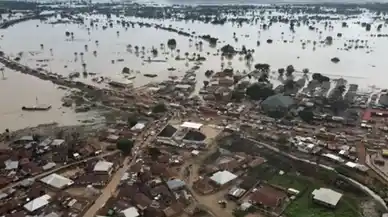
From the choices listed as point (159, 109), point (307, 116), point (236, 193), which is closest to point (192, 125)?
point (159, 109)

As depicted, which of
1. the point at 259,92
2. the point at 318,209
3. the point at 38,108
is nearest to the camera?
the point at 318,209

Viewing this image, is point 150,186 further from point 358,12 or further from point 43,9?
point 43,9

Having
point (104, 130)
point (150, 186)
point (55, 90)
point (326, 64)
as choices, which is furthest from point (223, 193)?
point (326, 64)

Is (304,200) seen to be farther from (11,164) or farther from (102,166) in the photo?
(11,164)

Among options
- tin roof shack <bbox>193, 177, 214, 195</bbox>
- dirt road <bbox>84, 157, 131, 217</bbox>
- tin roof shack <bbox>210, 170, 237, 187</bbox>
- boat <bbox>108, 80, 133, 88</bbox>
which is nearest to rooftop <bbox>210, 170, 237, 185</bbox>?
tin roof shack <bbox>210, 170, 237, 187</bbox>

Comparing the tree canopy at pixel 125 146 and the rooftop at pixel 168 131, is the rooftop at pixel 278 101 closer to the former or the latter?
the rooftop at pixel 168 131
